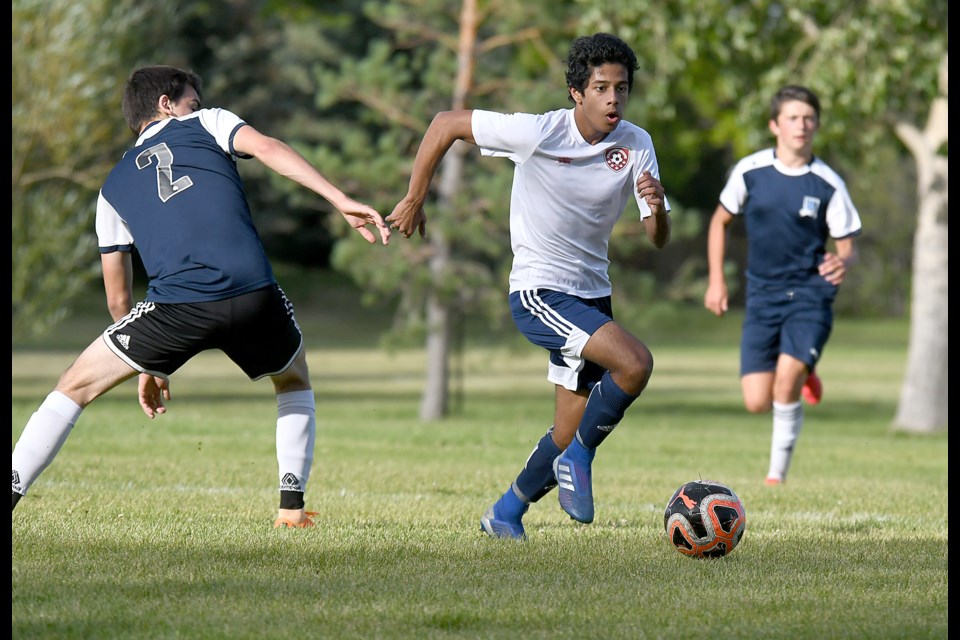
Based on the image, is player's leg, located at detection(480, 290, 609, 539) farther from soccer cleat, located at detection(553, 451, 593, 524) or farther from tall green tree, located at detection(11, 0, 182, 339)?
tall green tree, located at detection(11, 0, 182, 339)

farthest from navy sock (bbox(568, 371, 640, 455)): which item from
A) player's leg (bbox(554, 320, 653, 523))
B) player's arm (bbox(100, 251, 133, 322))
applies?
player's arm (bbox(100, 251, 133, 322))

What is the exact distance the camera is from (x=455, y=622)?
4.56 metres

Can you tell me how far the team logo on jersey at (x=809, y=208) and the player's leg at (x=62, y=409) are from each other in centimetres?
535

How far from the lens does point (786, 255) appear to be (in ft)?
32.2

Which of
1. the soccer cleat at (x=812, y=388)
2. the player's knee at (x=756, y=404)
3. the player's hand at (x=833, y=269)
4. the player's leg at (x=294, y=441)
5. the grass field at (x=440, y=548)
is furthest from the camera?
the soccer cleat at (x=812, y=388)

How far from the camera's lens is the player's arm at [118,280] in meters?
6.36

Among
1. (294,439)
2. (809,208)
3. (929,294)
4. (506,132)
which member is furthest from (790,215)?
(929,294)

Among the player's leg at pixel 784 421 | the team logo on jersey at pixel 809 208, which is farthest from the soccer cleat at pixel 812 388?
the team logo on jersey at pixel 809 208

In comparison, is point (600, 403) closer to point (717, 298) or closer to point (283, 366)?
point (283, 366)

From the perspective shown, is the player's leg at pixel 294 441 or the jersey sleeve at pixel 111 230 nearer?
the jersey sleeve at pixel 111 230

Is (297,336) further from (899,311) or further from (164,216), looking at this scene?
(899,311)

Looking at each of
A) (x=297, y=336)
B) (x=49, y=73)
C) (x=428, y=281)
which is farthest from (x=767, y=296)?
(x=49, y=73)

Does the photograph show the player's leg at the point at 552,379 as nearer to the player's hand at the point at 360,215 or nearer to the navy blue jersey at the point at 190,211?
the player's hand at the point at 360,215

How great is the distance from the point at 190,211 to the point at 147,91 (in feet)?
2.25
